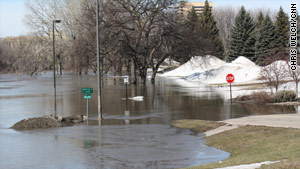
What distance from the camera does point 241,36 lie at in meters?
80.1

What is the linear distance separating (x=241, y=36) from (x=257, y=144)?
69.4 meters

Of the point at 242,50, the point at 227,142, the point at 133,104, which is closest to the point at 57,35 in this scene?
the point at 242,50

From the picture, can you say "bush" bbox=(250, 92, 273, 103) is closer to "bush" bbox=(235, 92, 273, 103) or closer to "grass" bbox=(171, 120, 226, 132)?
"bush" bbox=(235, 92, 273, 103)

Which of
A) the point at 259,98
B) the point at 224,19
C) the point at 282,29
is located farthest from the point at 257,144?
the point at 224,19

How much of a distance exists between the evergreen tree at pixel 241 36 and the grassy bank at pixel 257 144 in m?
66.2

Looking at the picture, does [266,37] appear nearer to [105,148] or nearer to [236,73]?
[236,73]

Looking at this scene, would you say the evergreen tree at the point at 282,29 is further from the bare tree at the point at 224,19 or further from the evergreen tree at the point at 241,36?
the bare tree at the point at 224,19

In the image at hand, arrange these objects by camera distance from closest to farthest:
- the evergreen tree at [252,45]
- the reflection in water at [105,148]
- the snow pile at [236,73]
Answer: the reflection in water at [105,148], the snow pile at [236,73], the evergreen tree at [252,45]

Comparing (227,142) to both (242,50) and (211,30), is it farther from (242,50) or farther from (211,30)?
(211,30)

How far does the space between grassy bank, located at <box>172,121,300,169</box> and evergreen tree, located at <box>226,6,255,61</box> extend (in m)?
66.2

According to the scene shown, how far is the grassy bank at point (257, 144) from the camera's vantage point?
9.94 m

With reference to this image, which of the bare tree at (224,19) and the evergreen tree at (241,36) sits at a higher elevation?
the bare tree at (224,19)

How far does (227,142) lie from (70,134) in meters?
7.03

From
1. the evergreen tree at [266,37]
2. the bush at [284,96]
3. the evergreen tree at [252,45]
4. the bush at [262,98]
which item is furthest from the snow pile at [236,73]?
the bush at [284,96]
